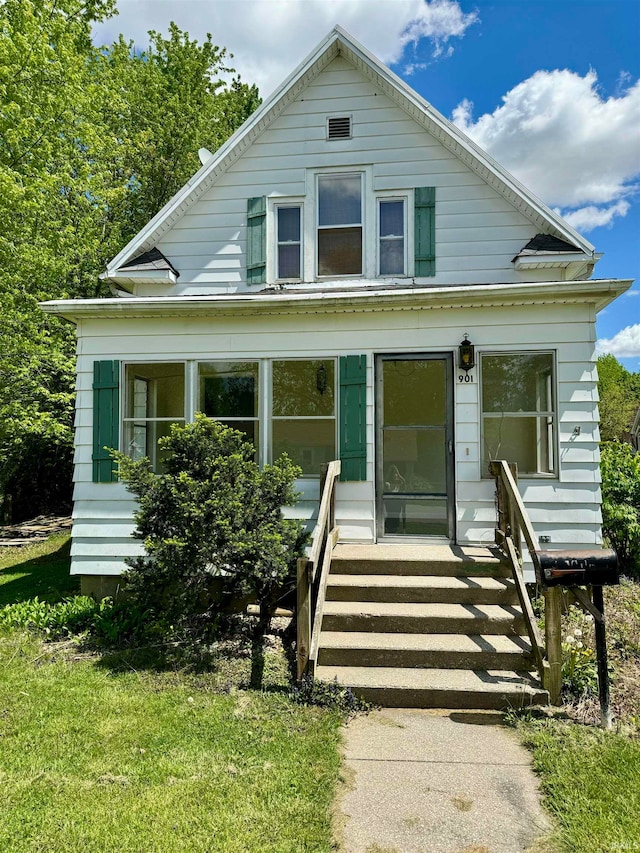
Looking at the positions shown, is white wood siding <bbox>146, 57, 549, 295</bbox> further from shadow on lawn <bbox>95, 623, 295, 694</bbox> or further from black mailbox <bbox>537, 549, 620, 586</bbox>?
shadow on lawn <bbox>95, 623, 295, 694</bbox>

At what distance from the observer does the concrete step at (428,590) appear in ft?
16.5

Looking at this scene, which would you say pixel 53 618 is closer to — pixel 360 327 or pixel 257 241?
pixel 360 327

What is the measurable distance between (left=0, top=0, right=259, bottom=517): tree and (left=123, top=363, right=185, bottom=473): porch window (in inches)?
210

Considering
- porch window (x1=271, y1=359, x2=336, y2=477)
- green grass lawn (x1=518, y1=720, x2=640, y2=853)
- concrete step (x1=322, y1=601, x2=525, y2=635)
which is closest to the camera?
green grass lawn (x1=518, y1=720, x2=640, y2=853)

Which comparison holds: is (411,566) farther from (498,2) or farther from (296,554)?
(498,2)

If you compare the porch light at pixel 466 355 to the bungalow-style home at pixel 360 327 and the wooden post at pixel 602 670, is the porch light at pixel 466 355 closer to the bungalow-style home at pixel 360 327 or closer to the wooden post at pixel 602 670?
the bungalow-style home at pixel 360 327

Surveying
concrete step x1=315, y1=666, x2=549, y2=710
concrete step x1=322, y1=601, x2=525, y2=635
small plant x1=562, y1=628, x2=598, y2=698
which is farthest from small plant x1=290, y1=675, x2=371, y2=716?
small plant x1=562, y1=628, x2=598, y2=698

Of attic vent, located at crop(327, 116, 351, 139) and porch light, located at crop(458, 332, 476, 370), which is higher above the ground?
attic vent, located at crop(327, 116, 351, 139)

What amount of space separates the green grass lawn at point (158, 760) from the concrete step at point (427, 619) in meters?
0.71

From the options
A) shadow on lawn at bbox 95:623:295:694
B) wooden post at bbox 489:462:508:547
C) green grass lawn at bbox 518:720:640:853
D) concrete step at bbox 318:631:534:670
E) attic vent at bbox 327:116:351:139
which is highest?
attic vent at bbox 327:116:351:139

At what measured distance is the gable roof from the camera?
682 cm

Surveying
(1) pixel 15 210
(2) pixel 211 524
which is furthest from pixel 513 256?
(1) pixel 15 210

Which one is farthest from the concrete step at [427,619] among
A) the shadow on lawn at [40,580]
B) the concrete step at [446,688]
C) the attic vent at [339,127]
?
the attic vent at [339,127]

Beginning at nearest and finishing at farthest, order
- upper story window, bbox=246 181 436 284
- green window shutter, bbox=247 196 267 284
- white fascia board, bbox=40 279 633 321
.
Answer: white fascia board, bbox=40 279 633 321
upper story window, bbox=246 181 436 284
green window shutter, bbox=247 196 267 284
